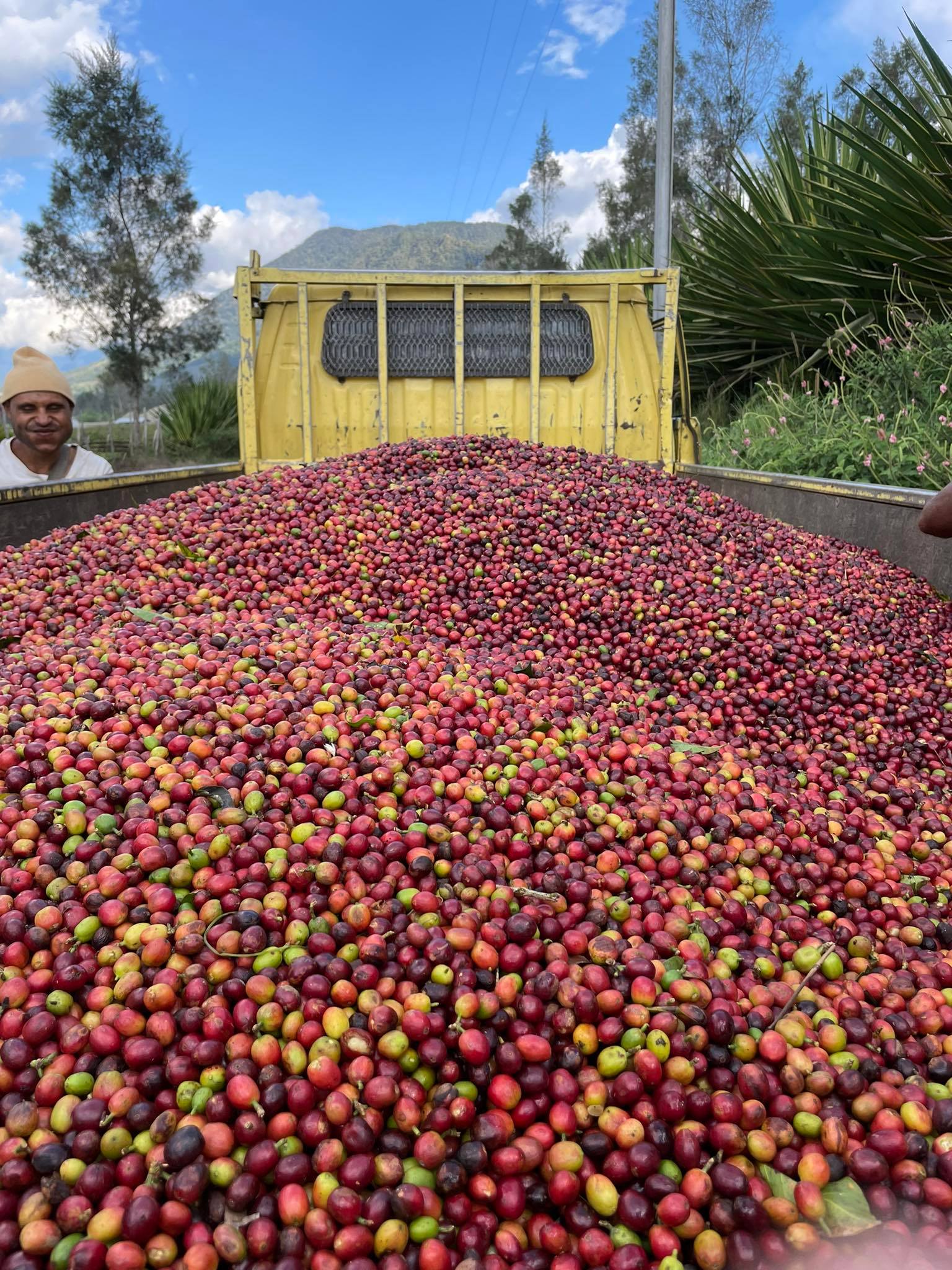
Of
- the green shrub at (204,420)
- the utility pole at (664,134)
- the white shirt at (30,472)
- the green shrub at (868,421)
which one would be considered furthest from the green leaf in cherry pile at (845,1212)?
the green shrub at (204,420)

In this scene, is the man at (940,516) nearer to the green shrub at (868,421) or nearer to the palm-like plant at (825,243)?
the green shrub at (868,421)

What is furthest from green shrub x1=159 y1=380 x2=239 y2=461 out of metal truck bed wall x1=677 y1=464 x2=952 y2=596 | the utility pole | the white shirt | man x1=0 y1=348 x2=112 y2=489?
metal truck bed wall x1=677 y1=464 x2=952 y2=596

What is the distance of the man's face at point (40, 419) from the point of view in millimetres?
5317

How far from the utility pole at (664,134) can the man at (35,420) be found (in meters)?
7.47

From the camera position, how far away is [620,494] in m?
Answer: 4.78

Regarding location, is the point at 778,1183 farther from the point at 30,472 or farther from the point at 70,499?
the point at 30,472

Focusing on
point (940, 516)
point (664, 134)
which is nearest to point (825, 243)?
point (664, 134)

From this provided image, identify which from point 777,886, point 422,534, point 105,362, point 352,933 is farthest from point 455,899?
point 105,362

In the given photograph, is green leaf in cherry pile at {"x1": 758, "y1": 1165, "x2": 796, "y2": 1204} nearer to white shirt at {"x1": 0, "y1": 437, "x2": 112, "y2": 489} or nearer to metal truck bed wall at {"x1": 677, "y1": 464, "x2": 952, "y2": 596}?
metal truck bed wall at {"x1": 677, "y1": 464, "x2": 952, "y2": 596}

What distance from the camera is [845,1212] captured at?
1.35 metres

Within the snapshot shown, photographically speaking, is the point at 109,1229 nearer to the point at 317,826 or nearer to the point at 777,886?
the point at 317,826

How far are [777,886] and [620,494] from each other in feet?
9.82

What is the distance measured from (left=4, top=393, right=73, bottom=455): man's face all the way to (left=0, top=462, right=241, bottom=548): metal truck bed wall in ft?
1.80

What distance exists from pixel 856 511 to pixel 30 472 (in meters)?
5.55
